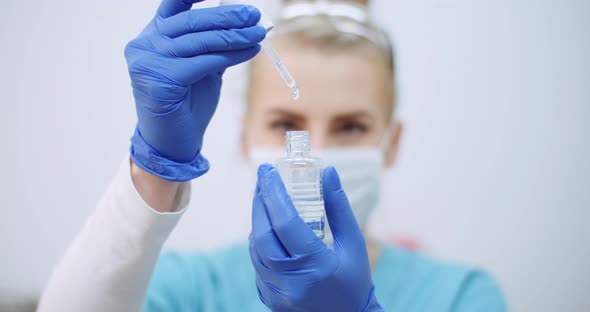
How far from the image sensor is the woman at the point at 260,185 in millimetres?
723

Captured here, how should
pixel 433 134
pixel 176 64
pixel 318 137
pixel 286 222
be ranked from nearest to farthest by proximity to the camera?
pixel 286 222 < pixel 176 64 < pixel 318 137 < pixel 433 134

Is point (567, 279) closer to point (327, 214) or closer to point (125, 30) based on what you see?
point (327, 214)

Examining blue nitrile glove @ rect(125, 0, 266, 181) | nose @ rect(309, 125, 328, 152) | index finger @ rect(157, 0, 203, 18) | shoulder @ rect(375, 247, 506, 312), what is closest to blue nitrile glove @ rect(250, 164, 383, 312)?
blue nitrile glove @ rect(125, 0, 266, 181)

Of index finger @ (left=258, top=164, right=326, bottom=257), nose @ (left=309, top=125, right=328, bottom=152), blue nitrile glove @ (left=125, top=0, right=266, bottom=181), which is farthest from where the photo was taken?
nose @ (left=309, top=125, right=328, bottom=152)

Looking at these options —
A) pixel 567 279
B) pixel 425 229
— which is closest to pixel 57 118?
pixel 425 229

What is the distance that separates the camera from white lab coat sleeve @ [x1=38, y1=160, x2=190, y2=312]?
85 cm

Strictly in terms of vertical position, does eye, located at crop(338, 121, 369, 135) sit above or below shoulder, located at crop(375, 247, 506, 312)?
above

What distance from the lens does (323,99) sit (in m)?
1.22

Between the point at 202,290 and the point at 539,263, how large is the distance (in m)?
1.19

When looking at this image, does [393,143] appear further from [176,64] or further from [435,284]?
[176,64]

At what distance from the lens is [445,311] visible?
3.94ft

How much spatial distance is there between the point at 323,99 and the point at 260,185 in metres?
0.55

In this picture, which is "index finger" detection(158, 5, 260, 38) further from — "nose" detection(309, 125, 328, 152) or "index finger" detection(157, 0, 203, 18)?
"nose" detection(309, 125, 328, 152)

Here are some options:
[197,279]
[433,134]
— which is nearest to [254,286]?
[197,279]
